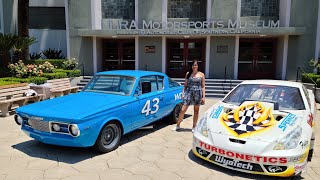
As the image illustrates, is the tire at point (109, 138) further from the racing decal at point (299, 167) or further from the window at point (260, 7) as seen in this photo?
the window at point (260, 7)

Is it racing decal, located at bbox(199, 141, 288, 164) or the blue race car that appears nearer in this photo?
racing decal, located at bbox(199, 141, 288, 164)

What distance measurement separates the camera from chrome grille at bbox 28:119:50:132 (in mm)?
4625

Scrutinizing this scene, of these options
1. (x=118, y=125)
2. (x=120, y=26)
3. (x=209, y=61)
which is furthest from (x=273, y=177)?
(x=120, y=26)

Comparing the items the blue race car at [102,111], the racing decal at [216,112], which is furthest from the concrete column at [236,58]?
the racing decal at [216,112]

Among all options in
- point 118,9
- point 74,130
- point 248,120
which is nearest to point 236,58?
point 118,9

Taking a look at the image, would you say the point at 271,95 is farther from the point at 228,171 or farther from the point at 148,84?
the point at 148,84

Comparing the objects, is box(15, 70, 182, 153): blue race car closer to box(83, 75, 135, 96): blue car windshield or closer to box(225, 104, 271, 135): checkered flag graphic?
box(83, 75, 135, 96): blue car windshield

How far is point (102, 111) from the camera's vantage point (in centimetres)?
477

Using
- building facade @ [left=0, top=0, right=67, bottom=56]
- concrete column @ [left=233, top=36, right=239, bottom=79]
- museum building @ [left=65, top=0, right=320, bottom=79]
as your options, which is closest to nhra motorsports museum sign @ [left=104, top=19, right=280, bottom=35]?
museum building @ [left=65, top=0, right=320, bottom=79]

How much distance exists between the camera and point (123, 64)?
1688 centimetres

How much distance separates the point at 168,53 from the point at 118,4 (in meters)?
4.47

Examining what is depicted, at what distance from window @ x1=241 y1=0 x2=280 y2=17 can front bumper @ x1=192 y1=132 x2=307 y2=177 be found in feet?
43.8

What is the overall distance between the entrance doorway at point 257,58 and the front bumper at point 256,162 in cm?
1239

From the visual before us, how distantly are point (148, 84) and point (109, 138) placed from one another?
1689mm
